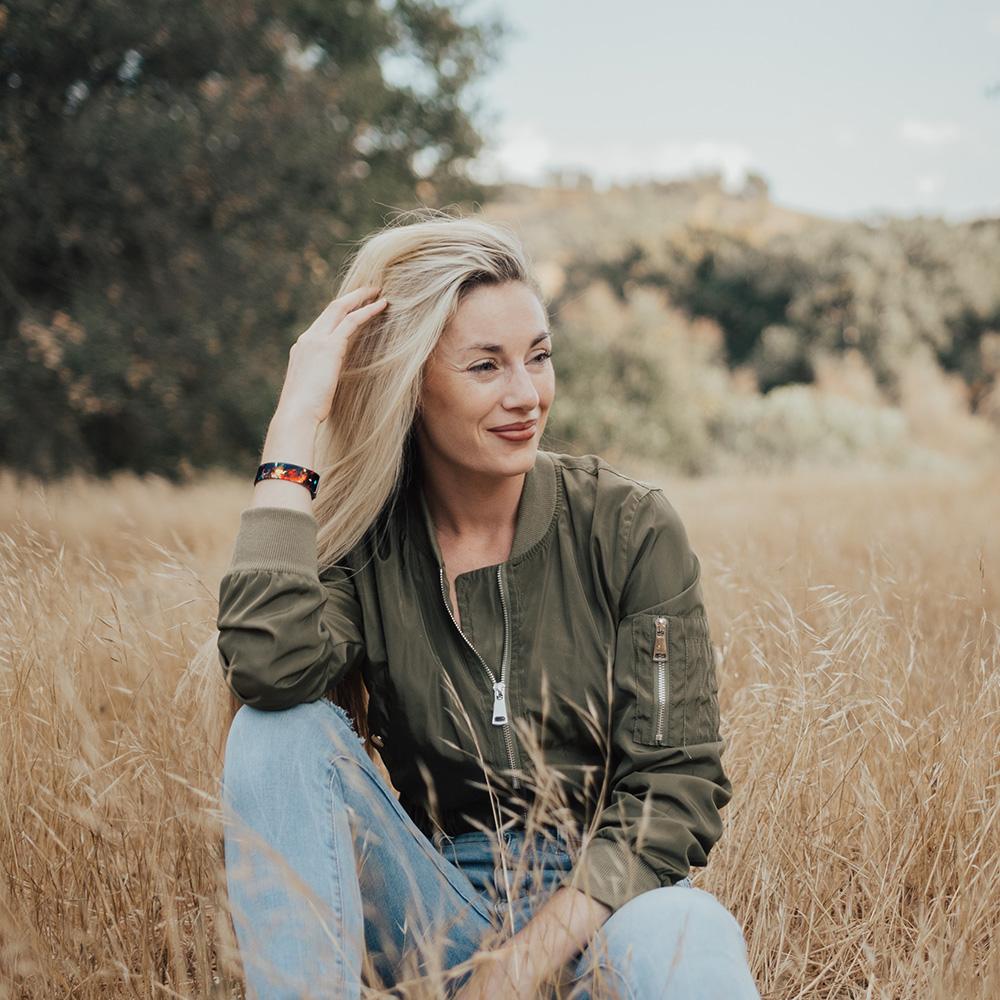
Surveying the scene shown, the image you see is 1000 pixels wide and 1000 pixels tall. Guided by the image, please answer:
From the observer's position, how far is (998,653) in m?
2.92

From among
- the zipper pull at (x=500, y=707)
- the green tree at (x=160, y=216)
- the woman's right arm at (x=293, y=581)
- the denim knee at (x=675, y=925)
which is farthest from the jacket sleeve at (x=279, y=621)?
the green tree at (x=160, y=216)

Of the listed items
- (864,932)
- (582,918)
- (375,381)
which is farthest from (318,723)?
(864,932)

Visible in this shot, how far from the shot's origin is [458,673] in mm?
2223

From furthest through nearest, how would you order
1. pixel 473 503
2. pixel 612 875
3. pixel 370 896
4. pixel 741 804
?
pixel 741 804 → pixel 473 503 → pixel 370 896 → pixel 612 875

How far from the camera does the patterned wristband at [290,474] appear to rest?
7.41 ft

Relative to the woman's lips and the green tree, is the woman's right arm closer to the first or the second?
the woman's lips

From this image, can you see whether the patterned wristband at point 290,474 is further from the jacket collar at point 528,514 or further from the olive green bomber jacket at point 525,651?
the jacket collar at point 528,514

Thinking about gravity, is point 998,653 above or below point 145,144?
below

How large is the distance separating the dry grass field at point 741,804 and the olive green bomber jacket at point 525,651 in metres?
0.30

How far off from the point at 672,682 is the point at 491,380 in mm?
750

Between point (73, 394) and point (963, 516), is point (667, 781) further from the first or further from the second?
point (73, 394)

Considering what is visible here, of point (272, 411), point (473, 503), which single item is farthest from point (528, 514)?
point (272, 411)

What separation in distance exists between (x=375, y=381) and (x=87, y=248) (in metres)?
8.52

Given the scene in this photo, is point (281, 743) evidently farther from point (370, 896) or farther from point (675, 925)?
point (675, 925)
